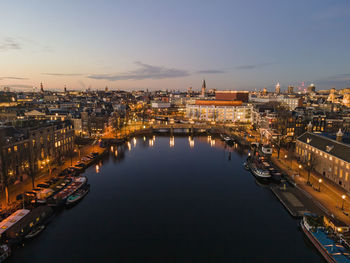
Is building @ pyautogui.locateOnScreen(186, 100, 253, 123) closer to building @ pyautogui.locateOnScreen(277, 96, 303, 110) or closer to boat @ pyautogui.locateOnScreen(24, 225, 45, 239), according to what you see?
building @ pyautogui.locateOnScreen(277, 96, 303, 110)

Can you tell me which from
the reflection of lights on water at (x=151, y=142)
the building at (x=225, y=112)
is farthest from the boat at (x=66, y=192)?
the building at (x=225, y=112)

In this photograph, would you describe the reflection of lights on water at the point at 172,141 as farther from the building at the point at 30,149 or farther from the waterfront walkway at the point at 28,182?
the building at the point at 30,149

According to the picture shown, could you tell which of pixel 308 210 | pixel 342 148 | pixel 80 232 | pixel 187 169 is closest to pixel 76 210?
pixel 80 232

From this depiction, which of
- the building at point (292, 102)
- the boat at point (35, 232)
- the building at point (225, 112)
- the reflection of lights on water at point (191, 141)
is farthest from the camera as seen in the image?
the building at point (292, 102)

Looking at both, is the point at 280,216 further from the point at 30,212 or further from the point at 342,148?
the point at 30,212

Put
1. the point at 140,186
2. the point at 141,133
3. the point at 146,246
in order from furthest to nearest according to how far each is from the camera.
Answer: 1. the point at 141,133
2. the point at 140,186
3. the point at 146,246

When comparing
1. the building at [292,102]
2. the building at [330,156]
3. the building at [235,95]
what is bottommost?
the building at [330,156]
